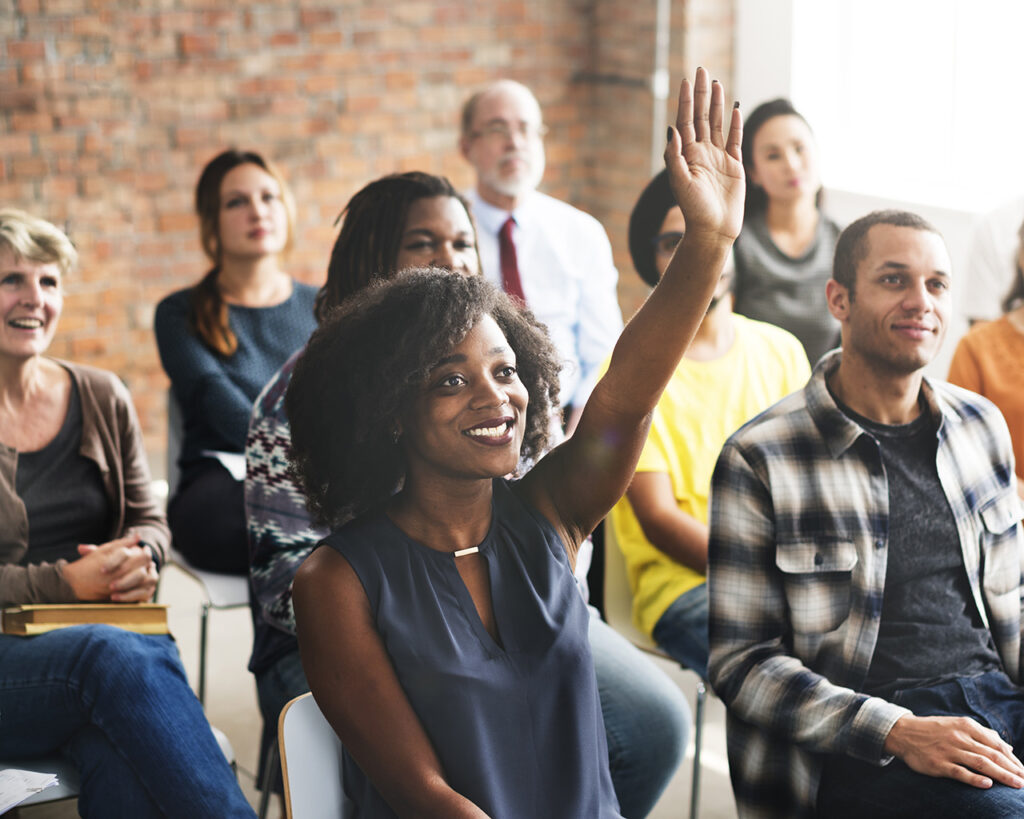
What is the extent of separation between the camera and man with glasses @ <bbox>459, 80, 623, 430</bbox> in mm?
3545

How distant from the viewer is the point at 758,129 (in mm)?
3387

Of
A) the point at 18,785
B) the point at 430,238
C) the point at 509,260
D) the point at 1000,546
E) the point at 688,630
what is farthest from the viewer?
the point at 509,260

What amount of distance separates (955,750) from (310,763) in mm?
861

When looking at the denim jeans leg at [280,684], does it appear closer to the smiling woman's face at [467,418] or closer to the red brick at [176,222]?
the smiling woman's face at [467,418]

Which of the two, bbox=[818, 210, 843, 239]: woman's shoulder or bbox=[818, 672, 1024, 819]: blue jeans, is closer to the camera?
bbox=[818, 672, 1024, 819]: blue jeans

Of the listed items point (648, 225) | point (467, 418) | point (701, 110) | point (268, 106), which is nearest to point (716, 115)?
point (701, 110)

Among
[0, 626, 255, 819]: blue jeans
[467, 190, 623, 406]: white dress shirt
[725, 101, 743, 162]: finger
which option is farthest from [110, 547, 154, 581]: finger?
[467, 190, 623, 406]: white dress shirt

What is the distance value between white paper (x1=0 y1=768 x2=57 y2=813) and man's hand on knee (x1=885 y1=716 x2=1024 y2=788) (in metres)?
1.14

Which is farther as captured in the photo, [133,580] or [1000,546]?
[133,580]

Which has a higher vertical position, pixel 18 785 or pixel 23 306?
pixel 23 306

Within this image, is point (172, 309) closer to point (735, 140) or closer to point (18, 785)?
point (18, 785)

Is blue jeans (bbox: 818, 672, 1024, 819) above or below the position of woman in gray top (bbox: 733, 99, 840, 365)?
below

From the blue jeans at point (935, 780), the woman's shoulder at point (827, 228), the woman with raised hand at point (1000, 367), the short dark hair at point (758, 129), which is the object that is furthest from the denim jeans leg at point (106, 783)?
the woman's shoulder at point (827, 228)

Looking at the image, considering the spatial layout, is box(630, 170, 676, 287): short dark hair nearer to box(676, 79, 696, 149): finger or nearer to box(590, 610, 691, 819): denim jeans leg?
box(590, 610, 691, 819): denim jeans leg
